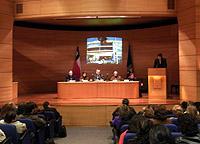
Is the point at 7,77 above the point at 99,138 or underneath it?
above

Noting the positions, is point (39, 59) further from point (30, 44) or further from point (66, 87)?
point (66, 87)

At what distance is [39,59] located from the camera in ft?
48.0

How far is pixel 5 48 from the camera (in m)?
11.0

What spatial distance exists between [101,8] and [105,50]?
14.4ft

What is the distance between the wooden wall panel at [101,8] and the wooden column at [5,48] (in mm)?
1064

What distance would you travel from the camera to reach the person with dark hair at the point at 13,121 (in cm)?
519

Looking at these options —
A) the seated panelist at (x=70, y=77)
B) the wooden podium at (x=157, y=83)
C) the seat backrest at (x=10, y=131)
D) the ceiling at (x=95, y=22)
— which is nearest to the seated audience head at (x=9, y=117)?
the seat backrest at (x=10, y=131)

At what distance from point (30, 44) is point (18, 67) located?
1.17 meters

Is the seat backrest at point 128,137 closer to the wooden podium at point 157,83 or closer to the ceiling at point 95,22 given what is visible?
the wooden podium at point 157,83

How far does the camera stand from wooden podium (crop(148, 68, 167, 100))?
35.7 feet

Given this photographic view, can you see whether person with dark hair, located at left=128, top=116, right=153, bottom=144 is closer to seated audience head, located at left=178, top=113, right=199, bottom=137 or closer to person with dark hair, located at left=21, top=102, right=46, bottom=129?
seated audience head, located at left=178, top=113, right=199, bottom=137

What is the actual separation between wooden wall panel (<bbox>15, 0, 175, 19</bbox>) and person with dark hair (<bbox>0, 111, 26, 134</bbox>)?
236 inches

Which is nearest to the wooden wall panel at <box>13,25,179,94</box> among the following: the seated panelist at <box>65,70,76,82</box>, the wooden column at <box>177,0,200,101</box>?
the seated panelist at <box>65,70,76,82</box>

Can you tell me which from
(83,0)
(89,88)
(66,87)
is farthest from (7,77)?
(83,0)
